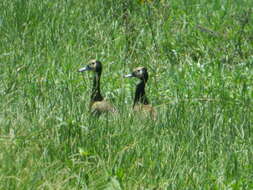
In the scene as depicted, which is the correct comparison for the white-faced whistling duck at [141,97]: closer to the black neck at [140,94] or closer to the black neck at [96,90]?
the black neck at [140,94]

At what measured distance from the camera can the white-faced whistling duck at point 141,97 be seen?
7.63 meters

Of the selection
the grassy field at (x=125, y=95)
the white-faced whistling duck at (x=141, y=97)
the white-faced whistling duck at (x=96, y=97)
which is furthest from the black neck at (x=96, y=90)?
the white-faced whistling duck at (x=141, y=97)

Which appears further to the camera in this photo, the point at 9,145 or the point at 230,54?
the point at 230,54

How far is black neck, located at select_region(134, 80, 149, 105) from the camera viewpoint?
8203 mm

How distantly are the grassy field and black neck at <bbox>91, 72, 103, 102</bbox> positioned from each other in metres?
0.14

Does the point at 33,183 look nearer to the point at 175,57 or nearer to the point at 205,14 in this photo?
the point at 175,57

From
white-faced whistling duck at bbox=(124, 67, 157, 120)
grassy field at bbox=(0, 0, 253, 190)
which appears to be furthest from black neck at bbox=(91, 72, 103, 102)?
white-faced whistling duck at bbox=(124, 67, 157, 120)

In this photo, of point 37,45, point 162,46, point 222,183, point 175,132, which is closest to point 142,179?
point 222,183

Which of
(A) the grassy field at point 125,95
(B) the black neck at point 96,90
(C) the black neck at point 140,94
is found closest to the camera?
(A) the grassy field at point 125,95

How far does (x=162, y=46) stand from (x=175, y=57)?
290mm

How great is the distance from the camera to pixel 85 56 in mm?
9922

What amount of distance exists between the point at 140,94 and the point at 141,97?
11 centimetres

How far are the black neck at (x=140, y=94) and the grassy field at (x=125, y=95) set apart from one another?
17 centimetres

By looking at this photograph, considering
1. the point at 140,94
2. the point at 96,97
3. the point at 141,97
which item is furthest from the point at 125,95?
the point at 96,97
